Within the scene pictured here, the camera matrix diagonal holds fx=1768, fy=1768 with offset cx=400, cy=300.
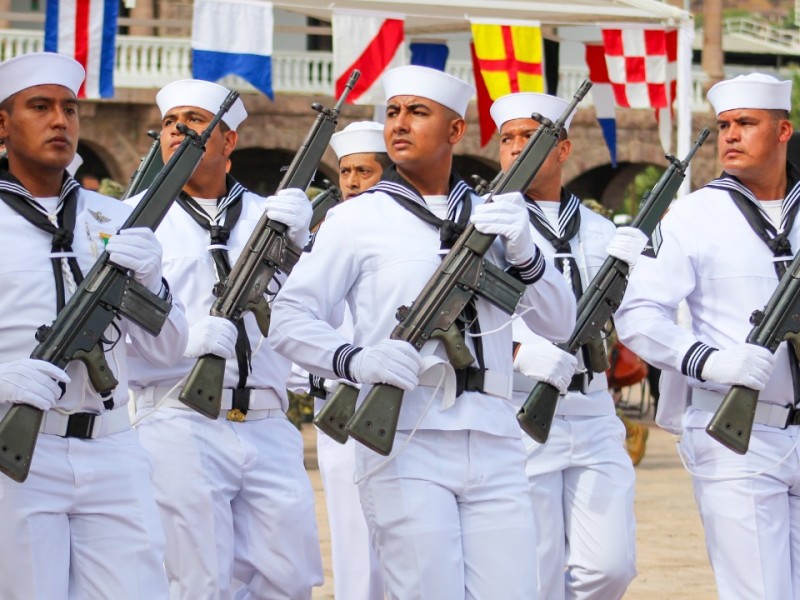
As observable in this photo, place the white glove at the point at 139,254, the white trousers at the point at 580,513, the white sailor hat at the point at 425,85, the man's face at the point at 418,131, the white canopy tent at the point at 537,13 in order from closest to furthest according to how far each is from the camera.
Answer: the white glove at the point at 139,254
the man's face at the point at 418,131
the white sailor hat at the point at 425,85
the white trousers at the point at 580,513
the white canopy tent at the point at 537,13

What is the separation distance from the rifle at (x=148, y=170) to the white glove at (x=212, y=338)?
1.10 meters

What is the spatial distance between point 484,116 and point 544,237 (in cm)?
710

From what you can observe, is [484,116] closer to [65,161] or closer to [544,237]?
[544,237]

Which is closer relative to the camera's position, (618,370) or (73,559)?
(73,559)

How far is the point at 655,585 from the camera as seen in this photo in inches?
375

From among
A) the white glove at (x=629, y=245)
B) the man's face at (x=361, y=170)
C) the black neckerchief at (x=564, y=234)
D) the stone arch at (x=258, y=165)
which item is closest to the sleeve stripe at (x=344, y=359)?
the white glove at (x=629, y=245)

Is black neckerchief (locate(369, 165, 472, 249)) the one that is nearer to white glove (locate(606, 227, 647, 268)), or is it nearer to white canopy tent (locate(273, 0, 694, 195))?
white glove (locate(606, 227, 647, 268))

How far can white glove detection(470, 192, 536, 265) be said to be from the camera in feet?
18.2

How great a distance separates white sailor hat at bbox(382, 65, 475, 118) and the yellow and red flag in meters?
7.52

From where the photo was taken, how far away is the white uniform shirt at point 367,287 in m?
5.63

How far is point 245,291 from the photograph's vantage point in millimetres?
6605

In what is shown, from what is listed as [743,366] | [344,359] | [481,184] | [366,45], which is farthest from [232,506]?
[366,45]

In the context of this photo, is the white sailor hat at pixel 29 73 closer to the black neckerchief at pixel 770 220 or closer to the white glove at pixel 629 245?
the white glove at pixel 629 245

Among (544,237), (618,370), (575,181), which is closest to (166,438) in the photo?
(544,237)
